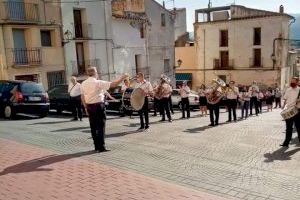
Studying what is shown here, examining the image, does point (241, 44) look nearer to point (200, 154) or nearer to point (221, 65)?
point (221, 65)

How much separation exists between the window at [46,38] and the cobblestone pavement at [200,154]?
1544 centimetres

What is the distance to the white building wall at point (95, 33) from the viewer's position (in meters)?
26.9

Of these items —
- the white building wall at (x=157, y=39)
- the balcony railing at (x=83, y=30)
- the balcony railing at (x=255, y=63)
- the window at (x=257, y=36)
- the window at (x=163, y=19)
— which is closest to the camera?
the balcony railing at (x=83, y=30)

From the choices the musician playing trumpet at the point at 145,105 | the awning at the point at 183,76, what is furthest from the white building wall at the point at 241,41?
the musician playing trumpet at the point at 145,105

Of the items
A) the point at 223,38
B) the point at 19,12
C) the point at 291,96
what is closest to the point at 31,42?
the point at 19,12

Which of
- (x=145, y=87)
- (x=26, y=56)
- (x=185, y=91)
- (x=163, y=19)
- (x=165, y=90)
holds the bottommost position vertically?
(x=185, y=91)

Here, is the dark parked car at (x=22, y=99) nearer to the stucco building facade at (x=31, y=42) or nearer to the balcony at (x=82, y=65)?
the stucco building facade at (x=31, y=42)

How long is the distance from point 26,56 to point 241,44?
87.6 feet

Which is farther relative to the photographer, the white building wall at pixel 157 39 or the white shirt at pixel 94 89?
the white building wall at pixel 157 39

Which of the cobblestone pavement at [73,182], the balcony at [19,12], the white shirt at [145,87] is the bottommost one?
the cobblestone pavement at [73,182]

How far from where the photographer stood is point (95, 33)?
95.6 ft

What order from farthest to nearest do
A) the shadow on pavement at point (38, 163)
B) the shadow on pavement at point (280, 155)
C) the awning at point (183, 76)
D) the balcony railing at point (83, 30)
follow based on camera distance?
the awning at point (183, 76)
the balcony railing at point (83, 30)
the shadow on pavement at point (280, 155)
the shadow on pavement at point (38, 163)

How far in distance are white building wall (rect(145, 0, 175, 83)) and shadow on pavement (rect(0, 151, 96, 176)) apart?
93.9 feet

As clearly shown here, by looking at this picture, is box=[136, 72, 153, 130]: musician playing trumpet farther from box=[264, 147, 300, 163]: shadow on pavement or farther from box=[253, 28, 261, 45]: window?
box=[253, 28, 261, 45]: window
